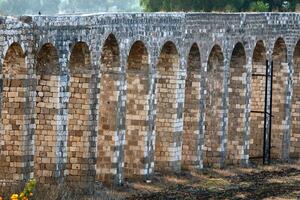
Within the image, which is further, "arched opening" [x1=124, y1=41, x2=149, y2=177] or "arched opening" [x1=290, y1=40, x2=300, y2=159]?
"arched opening" [x1=290, y1=40, x2=300, y2=159]

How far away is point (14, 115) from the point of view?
40.9 metres

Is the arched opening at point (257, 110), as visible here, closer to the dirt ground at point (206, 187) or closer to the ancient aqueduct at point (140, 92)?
the ancient aqueduct at point (140, 92)

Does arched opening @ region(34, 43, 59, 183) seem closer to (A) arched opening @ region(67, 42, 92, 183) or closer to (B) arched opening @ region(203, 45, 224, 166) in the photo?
(A) arched opening @ region(67, 42, 92, 183)

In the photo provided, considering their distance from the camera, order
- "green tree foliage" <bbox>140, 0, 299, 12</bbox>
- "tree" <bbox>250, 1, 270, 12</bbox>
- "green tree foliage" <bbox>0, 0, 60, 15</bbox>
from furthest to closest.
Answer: "green tree foliage" <bbox>0, 0, 60, 15</bbox> < "green tree foliage" <bbox>140, 0, 299, 12</bbox> < "tree" <bbox>250, 1, 270, 12</bbox>

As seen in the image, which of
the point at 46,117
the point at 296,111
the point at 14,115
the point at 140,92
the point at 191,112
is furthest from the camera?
the point at 296,111

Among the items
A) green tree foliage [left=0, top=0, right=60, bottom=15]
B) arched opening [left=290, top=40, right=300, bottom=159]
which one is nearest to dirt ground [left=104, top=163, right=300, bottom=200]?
arched opening [left=290, top=40, right=300, bottom=159]

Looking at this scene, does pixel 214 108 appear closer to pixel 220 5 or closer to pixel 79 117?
pixel 79 117

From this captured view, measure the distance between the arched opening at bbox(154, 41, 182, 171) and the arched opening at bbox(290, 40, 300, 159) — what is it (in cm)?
933

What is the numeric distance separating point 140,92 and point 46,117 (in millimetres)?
5325

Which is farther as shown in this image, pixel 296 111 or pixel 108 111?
pixel 296 111

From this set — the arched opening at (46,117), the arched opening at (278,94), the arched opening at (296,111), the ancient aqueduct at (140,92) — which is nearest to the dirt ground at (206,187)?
the ancient aqueduct at (140,92)

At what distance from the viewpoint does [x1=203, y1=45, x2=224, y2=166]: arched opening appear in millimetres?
51719

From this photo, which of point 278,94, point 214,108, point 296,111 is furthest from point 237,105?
point 296,111

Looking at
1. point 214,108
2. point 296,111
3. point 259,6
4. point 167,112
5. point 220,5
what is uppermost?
point 220,5
